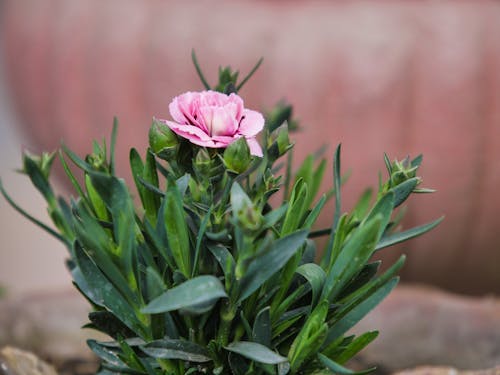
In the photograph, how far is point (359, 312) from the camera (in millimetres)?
283

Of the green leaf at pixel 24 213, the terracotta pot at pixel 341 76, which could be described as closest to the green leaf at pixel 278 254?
the green leaf at pixel 24 213

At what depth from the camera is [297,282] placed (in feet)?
0.99

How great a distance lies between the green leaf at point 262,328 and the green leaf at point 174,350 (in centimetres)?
2

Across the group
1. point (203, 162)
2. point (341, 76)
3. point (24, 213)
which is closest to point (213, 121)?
point (203, 162)

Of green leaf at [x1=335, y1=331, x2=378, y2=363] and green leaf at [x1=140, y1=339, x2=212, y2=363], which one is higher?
green leaf at [x1=140, y1=339, x2=212, y2=363]

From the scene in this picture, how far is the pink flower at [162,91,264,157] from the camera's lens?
0.26m

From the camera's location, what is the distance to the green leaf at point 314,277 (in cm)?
27

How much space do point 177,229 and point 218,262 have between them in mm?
27

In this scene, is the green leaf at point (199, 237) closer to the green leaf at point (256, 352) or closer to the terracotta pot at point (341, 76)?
the green leaf at point (256, 352)

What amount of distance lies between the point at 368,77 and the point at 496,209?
204 mm

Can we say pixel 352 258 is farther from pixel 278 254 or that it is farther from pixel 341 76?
pixel 341 76

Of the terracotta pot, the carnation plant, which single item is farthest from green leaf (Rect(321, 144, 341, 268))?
the terracotta pot

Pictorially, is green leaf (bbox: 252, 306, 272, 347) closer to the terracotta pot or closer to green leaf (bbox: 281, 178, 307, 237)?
green leaf (bbox: 281, 178, 307, 237)

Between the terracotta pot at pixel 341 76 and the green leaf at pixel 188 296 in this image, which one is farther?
the terracotta pot at pixel 341 76
